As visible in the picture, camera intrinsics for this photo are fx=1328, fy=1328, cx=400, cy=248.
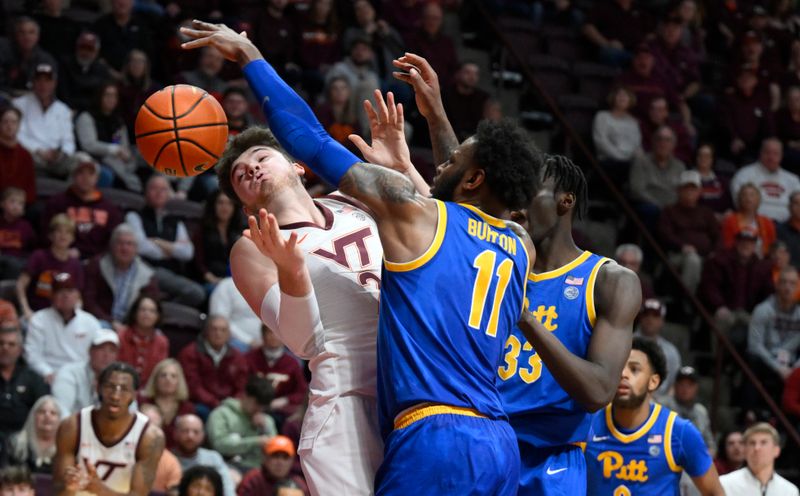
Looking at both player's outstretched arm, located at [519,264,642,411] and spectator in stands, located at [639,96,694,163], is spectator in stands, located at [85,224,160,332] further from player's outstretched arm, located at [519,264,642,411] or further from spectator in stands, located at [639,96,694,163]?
player's outstretched arm, located at [519,264,642,411]

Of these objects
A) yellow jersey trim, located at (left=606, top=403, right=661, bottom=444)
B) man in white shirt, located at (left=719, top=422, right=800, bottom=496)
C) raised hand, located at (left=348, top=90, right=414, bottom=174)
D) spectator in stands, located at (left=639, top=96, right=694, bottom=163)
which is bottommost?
spectator in stands, located at (left=639, top=96, right=694, bottom=163)

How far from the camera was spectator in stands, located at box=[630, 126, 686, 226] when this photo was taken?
564 inches

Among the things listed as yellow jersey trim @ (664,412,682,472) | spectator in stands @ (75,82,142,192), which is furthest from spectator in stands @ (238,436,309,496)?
spectator in stands @ (75,82,142,192)

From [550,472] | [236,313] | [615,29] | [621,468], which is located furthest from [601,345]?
[615,29]

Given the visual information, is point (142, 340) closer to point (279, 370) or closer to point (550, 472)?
point (279, 370)

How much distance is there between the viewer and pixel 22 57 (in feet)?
42.6

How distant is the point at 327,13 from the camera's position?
1468 cm

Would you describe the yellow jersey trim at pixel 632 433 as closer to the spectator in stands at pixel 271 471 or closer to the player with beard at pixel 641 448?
the player with beard at pixel 641 448

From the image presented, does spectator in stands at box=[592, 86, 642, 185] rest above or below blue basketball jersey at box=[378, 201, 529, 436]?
below

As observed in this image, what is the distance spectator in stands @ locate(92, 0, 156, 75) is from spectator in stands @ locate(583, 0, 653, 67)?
562cm

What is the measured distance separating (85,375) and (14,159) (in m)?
2.60

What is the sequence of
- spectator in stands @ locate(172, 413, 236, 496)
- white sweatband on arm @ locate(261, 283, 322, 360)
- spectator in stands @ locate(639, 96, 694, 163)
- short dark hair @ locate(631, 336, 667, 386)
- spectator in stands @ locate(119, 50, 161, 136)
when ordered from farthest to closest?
spectator in stands @ locate(639, 96, 694, 163) → spectator in stands @ locate(119, 50, 161, 136) → spectator in stands @ locate(172, 413, 236, 496) → short dark hair @ locate(631, 336, 667, 386) → white sweatband on arm @ locate(261, 283, 322, 360)

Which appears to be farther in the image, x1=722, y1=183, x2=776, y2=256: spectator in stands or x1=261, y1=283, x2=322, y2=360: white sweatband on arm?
x1=722, y1=183, x2=776, y2=256: spectator in stands

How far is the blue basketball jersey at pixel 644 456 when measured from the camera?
7012 mm
